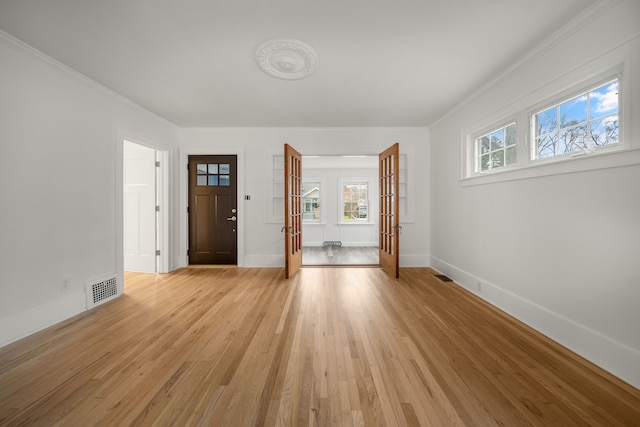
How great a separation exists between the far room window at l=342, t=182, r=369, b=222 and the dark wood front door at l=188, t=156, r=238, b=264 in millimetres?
3814

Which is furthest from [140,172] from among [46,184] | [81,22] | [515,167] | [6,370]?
[515,167]

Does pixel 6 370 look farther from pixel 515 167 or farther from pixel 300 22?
pixel 515 167

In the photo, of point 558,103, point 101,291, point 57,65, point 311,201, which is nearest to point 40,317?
point 101,291

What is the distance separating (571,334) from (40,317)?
4.64 m

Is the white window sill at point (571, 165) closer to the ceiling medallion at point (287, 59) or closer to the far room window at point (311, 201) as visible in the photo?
the ceiling medallion at point (287, 59)

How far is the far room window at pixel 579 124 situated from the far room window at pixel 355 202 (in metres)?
5.27

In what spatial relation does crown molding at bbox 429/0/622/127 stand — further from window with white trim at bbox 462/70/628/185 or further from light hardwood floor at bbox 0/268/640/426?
light hardwood floor at bbox 0/268/640/426

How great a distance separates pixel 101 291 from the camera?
118 inches

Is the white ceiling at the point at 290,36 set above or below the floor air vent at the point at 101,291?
above

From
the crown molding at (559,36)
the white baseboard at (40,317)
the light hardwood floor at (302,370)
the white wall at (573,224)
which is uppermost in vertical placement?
the crown molding at (559,36)

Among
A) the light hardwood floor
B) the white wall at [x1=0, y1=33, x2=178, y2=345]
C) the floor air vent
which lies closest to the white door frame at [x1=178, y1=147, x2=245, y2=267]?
the white wall at [x1=0, y1=33, x2=178, y2=345]

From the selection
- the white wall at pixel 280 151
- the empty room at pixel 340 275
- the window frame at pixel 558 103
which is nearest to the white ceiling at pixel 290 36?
the empty room at pixel 340 275

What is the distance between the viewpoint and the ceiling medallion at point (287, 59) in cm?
224

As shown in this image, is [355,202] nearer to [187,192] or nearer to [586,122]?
[187,192]
